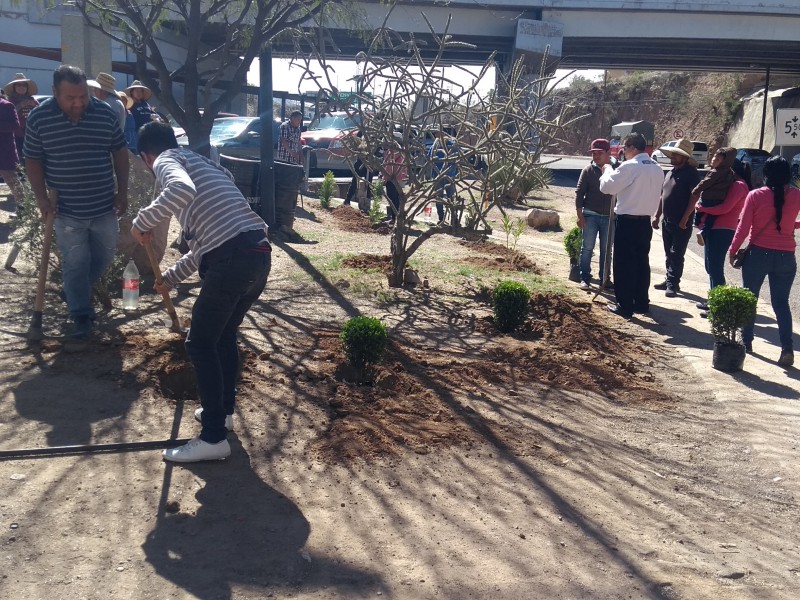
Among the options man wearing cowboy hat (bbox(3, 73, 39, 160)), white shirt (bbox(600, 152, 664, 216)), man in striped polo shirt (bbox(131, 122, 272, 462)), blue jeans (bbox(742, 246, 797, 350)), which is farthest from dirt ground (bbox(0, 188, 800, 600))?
man wearing cowboy hat (bbox(3, 73, 39, 160))

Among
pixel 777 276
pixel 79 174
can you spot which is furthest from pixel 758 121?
pixel 79 174

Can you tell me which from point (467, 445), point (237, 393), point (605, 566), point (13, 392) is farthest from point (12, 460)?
point (605, 566)

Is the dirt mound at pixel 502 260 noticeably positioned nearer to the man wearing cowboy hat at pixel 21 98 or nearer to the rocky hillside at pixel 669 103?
the man wearing cowboy hat at pixel 21 98

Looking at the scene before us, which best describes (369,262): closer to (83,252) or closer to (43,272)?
(83,252)

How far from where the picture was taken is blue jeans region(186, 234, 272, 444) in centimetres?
417

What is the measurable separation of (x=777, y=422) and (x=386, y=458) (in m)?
2.85

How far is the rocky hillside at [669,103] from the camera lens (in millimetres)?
57844

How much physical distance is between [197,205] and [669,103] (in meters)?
70.7

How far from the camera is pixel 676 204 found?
9.61 m

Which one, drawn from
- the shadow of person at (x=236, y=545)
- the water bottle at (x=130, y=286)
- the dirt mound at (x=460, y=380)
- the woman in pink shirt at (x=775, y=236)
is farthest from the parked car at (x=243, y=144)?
the shadow of person at (x=236, y=545)

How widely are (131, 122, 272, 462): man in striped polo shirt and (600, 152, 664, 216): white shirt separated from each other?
4887 mm

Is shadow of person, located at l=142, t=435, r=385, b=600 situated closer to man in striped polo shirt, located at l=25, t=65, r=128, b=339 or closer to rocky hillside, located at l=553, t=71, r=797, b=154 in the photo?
man in striped polo shirt, located at l=25, t=65, r=128, b=339

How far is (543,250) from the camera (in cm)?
1319

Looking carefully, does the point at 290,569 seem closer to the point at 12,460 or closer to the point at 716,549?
the point at 12,460
